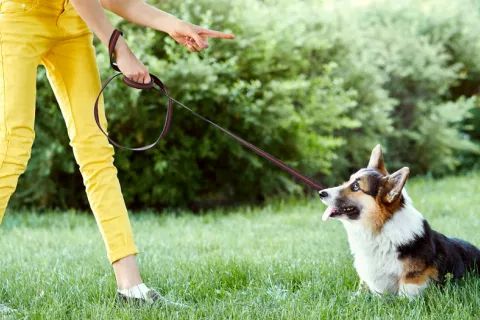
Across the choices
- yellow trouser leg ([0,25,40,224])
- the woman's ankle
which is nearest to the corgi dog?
the woman's ankle

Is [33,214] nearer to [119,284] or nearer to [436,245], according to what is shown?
[119,284]

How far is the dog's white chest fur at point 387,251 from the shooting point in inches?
127

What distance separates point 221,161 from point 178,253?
3.28 meters

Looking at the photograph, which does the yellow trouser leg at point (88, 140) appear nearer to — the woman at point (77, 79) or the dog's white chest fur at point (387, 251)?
the woman at point (77, 79)

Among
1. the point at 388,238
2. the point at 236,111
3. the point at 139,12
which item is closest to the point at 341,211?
the point at 388,238

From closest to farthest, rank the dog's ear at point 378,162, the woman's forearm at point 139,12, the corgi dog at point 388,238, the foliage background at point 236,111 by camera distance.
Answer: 1. the woman's forearm at point 139,12
2. the corgi dog at point 388,238
3. the dog's ear at point 378,162
4. the foliage background at point 236,111

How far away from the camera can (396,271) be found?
127 inches

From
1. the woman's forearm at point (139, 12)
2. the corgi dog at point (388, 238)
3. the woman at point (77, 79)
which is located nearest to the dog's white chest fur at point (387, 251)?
the corgi dog at point (388, 238)

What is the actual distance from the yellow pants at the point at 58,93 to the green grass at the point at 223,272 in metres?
0.44

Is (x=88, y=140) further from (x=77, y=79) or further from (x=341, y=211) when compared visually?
(x=341, y=211)

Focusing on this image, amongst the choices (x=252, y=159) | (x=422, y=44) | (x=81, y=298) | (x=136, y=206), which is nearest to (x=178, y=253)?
(x=81, y=298)

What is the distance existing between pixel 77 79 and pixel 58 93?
0.14 meters

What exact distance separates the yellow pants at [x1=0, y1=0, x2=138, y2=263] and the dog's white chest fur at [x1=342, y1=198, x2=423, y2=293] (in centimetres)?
121

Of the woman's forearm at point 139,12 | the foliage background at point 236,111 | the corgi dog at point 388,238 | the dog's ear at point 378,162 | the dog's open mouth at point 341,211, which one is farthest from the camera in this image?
the foliage background at point 236,111
